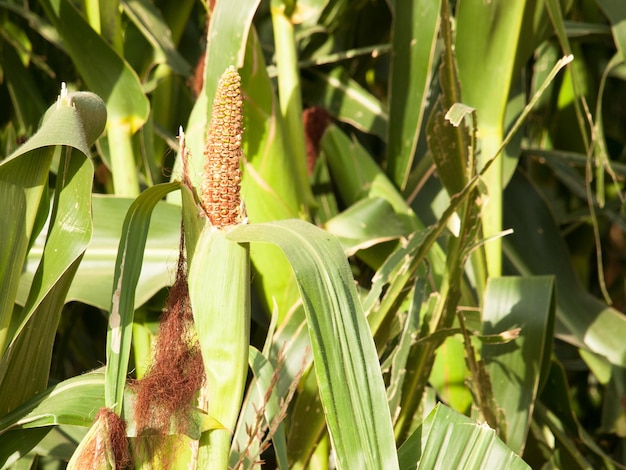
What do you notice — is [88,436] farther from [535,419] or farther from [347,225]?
[535,419]

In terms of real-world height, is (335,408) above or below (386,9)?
below

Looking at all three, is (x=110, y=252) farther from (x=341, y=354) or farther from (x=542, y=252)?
(x=542, y=252)

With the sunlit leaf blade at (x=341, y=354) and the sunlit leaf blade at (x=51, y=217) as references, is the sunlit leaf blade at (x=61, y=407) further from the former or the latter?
the sunlit leaf blade at (x=341, y=354)

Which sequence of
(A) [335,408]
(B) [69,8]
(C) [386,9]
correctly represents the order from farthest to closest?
(C) [386,9], (B) [69,8], (A) [335,408]

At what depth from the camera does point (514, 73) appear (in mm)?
775

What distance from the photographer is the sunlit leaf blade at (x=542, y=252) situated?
88 centimetres

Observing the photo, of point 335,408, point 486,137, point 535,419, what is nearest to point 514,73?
point 486,137

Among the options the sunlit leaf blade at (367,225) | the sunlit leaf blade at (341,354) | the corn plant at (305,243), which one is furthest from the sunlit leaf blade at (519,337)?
the sunlit leaf blade at (341,354)

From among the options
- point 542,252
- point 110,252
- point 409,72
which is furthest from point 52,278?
point 542,252

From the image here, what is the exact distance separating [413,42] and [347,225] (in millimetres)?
239

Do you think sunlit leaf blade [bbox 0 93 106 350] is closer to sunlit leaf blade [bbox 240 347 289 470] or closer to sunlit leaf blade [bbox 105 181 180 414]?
sunlit leaf blade [bbox 105 181 180 414]

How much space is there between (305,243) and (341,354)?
6cm

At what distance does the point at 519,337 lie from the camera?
0.72 meters

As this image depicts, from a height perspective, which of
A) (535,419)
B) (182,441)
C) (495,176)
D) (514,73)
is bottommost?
(535,419)
